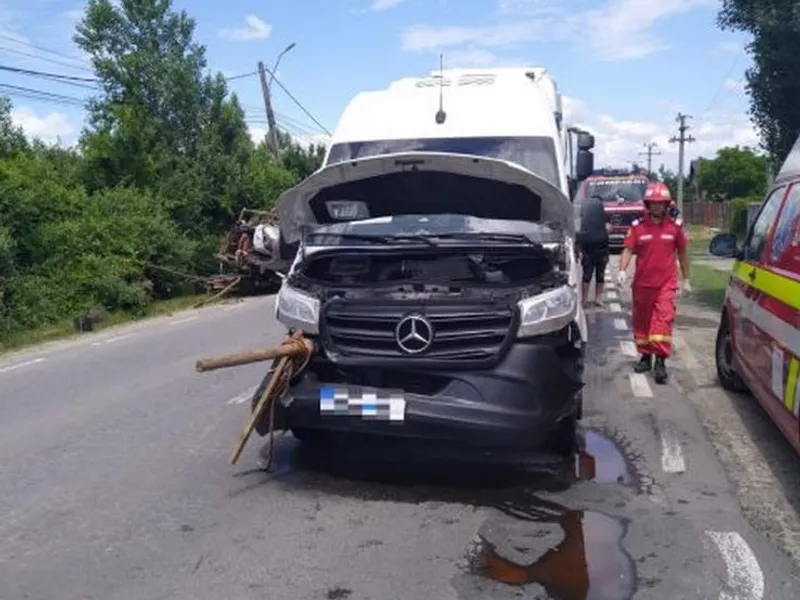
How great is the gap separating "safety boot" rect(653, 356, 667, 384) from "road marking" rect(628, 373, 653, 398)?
4.7 inches

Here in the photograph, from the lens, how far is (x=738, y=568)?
4707 mm

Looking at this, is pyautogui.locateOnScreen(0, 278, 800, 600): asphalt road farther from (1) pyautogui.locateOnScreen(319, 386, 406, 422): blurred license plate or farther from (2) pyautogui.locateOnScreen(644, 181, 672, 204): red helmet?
(2) pyautogui.locateOnScreen(644, 181, 672, 204): red helmet

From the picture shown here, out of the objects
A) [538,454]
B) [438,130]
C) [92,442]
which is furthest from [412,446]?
[438,130]

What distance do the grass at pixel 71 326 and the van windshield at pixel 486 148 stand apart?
7681 mm

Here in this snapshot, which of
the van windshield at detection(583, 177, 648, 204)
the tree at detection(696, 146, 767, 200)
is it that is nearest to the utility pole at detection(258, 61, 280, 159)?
the van windshield at detection(583, 177, 648, 204)

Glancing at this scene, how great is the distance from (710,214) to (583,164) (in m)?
47.7

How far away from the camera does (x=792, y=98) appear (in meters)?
14.5

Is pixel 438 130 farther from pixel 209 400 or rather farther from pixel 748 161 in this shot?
pixel 748 161

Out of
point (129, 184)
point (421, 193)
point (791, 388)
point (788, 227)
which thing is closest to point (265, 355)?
point (421, 193)

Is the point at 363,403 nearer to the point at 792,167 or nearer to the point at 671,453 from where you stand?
the point at 671,453

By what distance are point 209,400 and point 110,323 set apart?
903 centimetres

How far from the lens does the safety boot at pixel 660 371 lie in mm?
9266

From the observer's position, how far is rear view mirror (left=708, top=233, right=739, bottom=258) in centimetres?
840

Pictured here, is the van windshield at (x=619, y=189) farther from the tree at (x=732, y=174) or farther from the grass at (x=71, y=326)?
the tree at (x=732, y=174)
